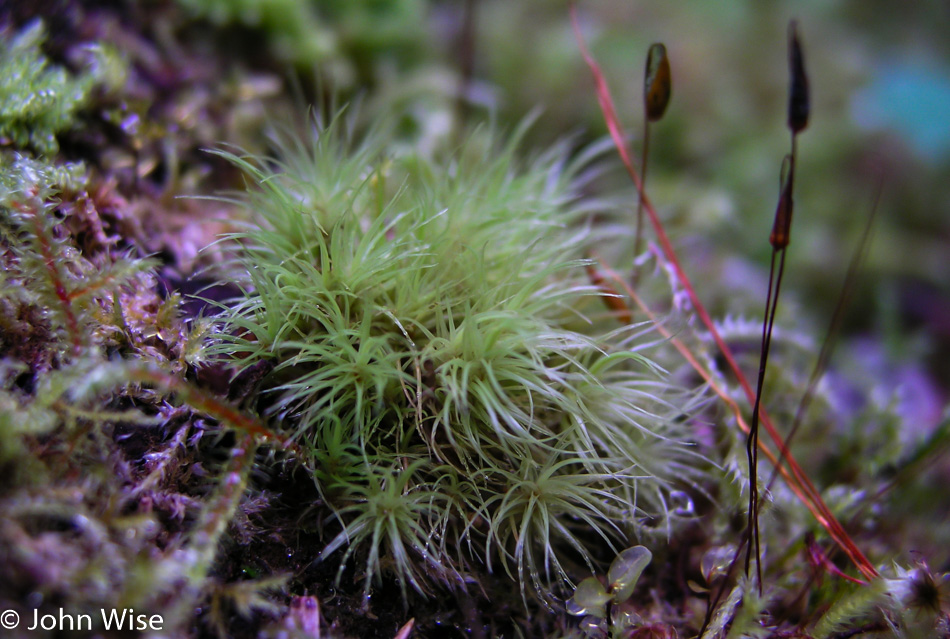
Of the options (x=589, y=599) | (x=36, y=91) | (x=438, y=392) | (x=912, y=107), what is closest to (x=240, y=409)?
(x=438, y=392)

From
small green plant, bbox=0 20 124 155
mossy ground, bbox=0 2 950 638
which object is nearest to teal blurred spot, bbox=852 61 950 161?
mossy ground, bbox=0 2 950 638

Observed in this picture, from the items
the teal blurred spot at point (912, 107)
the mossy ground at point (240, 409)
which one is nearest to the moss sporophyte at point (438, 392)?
the mossy ground at point (240, 409)

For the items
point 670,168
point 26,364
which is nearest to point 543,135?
point 670,168
